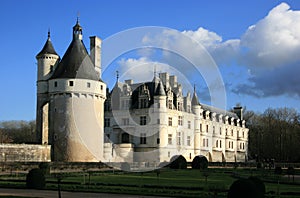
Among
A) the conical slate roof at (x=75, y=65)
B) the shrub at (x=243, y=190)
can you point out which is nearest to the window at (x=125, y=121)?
the conical slate roof at (x=75, y=65)

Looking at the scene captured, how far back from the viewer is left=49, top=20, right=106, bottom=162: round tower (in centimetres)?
3953

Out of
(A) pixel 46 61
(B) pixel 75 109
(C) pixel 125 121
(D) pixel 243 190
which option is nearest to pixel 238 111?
(C) pixel 125 121

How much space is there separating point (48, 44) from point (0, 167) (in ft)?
55.1

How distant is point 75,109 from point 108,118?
12644mm

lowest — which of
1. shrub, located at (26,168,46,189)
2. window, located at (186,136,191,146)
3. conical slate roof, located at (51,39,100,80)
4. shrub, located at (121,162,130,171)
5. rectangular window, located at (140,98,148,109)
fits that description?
shrub, located at (121,162,130,171)

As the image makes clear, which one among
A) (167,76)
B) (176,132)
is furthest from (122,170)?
(167,76)

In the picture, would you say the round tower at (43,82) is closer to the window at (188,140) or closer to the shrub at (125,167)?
the shrub at (125,167)

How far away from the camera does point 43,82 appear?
43062mm

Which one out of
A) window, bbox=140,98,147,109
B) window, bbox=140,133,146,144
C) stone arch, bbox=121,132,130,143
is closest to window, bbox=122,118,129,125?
stone arch, bbox=121,132,130,143

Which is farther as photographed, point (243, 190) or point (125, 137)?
point (125, 137)

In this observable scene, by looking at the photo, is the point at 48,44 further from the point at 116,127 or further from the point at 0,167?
the point at 0,167

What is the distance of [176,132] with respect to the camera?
163 ft

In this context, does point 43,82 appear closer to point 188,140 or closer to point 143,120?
point 143,120

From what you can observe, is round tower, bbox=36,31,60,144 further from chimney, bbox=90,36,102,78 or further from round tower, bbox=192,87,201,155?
round tower, bbox=192,87,201,155
